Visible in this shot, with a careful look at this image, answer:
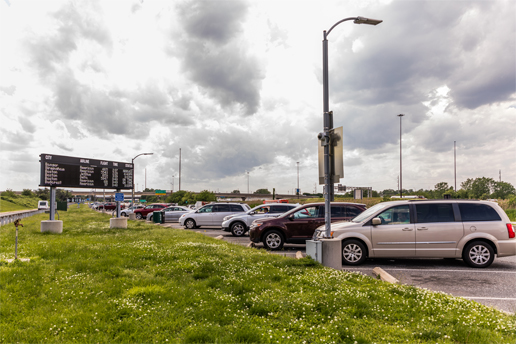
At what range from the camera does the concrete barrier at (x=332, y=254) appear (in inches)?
330

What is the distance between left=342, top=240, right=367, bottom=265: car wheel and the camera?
967 centimetres

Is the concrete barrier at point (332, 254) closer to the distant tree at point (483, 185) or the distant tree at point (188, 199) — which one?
the distant tree at point (188, 199)

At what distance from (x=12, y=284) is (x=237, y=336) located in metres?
4.91

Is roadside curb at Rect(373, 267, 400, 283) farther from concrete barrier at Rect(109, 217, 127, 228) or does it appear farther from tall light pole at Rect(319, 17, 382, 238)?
concrete barrier at Rect(109, 217, 127, 228)

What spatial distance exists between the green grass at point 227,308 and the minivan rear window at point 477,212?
468 centimetres

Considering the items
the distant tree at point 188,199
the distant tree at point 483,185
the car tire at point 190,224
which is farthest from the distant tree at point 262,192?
the car tire at point 190,224

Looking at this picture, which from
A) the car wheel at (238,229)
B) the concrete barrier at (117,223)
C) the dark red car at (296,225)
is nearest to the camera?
the dark red car at (296,225)

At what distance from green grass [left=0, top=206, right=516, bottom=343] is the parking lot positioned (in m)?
1.41

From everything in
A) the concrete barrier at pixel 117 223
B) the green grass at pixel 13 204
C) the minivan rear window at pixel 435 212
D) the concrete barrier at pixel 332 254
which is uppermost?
the minivan rear window at pixel 435 212

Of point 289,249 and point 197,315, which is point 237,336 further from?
point 289,249

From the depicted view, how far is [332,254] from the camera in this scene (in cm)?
840

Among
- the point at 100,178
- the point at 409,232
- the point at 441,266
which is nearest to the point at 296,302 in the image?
the point at 409,232

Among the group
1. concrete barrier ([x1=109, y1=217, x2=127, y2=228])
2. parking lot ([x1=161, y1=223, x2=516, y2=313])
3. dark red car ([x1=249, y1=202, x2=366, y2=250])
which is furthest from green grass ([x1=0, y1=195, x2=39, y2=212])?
parking lot ([x1=161, y1=223, x2=516, y2=313])

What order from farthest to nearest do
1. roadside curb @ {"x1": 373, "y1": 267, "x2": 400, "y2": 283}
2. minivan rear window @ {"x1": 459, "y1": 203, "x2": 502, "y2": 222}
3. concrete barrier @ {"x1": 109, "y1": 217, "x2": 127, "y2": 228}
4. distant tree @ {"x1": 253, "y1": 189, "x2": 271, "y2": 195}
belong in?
1. distant tree @ {"x1": 253, "y1": 189, "x2": 271, "y2": 195}
2. concrete barrier @ {"x1": 109, "y1": 217, "x2": 127, "y2": 228}
3. minivan rear window @ {"x1": 459, "y1": 203, "x2": 502, "y2": 222}
4. roadside curb @ {"x1": 373, "y1": 267, "x2": 400, "y2": 283}
